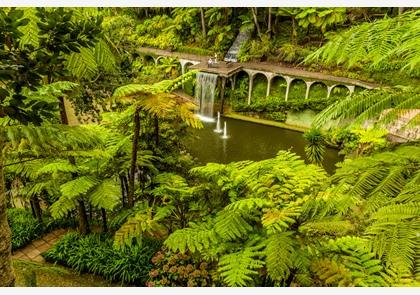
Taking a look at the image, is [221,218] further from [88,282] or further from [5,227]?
[88,282]

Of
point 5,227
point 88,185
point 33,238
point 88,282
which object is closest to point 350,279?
point 5,227

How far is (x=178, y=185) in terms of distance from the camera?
128 inches

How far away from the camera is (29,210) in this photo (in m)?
4.75

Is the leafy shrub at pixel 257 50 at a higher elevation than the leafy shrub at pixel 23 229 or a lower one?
higher

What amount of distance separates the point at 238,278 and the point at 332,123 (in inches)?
39.3

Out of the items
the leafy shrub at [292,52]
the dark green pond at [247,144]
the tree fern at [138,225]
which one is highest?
the leafy shrub at [292,52]

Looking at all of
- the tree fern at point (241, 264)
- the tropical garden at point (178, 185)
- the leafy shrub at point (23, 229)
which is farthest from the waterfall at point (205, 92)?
the tree fern at point (241, 264)

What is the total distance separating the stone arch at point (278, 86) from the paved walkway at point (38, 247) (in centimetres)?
649

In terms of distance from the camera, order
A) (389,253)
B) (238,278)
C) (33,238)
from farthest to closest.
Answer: (33,238), (238,278), (389,253)

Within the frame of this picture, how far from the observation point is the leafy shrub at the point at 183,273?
108 inches

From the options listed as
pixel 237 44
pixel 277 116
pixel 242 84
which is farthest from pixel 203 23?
pixel 277 116

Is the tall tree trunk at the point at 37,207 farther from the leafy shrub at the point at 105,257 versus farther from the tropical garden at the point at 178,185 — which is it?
the leafy shrub at the point at 105,257

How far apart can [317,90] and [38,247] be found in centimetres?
692

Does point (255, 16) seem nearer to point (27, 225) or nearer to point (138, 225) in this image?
point (27, 225)
